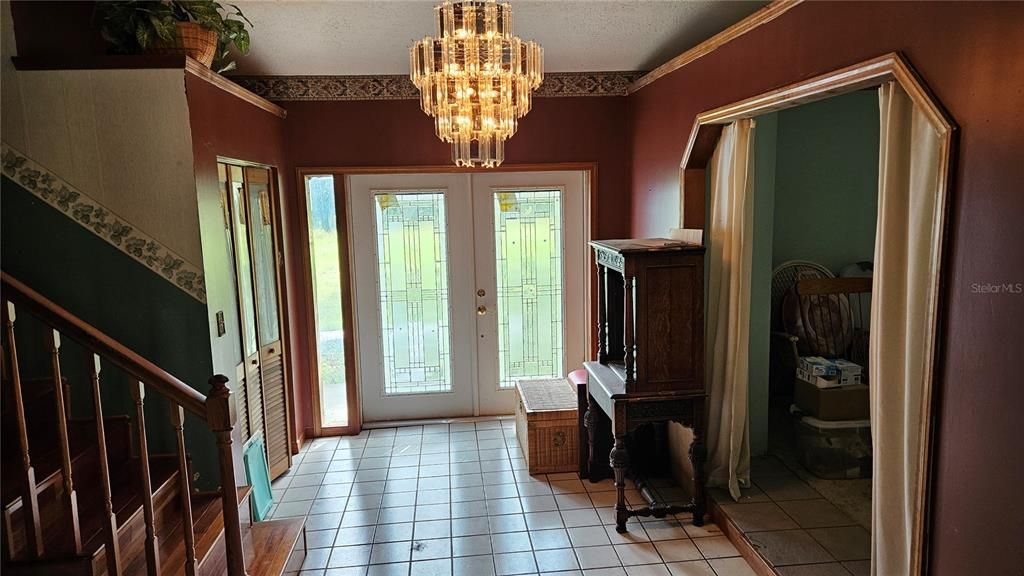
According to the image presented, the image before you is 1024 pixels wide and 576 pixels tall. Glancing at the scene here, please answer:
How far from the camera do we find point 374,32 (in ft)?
12.1

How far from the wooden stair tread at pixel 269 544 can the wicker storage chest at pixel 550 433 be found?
148 centimetres

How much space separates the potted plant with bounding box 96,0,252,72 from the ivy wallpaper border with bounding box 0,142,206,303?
0.64m

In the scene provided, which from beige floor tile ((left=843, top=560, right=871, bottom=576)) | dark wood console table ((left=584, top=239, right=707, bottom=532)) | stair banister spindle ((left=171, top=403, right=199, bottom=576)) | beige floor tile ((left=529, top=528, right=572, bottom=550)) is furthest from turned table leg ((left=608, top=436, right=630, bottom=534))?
stair banister spindle ((left=171, top=403, right=199, bottom=576))

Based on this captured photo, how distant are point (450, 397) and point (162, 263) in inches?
103

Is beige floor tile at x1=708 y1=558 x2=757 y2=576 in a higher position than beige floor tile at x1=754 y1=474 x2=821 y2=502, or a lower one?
lower

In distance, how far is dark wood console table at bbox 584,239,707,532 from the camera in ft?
10.4

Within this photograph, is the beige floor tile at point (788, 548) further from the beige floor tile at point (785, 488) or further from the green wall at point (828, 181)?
the green wall at point (828, 181)

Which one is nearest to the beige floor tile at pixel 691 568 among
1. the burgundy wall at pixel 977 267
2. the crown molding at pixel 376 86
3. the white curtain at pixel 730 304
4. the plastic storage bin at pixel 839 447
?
the white curtain at pixel 730 304

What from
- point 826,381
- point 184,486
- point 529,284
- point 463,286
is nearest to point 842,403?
point 826,381

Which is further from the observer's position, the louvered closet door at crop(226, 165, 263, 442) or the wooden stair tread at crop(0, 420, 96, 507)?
the louvered closet door at crop(226, 165, 263, 442)

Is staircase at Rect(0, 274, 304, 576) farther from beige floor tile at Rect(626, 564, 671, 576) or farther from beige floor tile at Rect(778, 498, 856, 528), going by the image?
beige floor tile at Rect(778, 498, 856, 528)

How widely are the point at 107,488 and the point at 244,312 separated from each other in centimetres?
165

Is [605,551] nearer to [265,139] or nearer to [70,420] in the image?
[70,420]

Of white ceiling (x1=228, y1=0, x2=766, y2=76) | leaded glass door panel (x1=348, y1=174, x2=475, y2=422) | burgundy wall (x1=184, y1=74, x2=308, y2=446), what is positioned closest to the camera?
burgundy wall (x1=184, y1=74, x2=308, y2=446)
